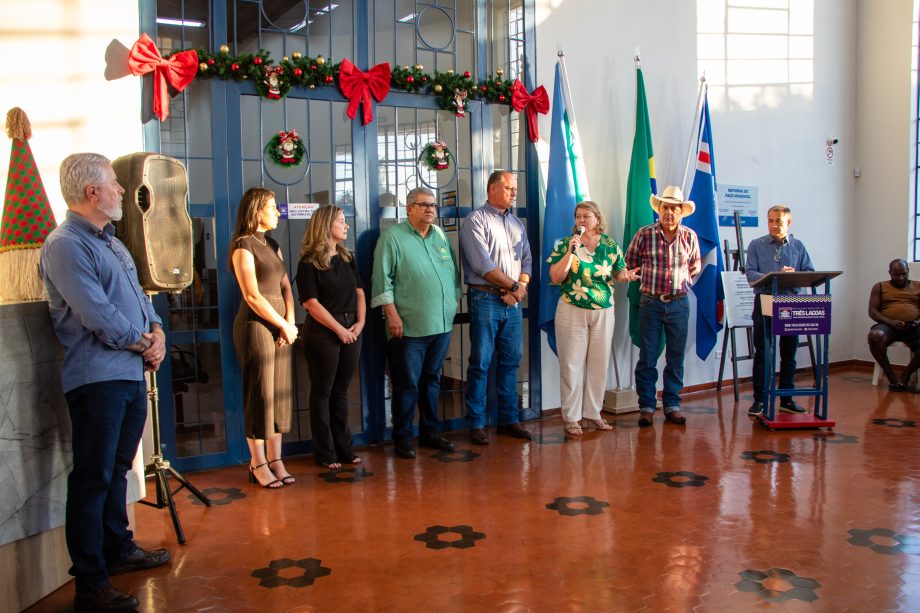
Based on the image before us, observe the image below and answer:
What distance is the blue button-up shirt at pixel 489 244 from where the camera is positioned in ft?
15.7

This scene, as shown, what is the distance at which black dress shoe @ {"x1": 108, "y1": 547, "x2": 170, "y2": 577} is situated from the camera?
297cm

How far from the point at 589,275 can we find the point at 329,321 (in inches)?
70.5

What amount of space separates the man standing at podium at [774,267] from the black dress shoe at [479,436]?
6.86ft

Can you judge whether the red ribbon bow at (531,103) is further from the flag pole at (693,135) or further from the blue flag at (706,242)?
the blue flag at (706,242)

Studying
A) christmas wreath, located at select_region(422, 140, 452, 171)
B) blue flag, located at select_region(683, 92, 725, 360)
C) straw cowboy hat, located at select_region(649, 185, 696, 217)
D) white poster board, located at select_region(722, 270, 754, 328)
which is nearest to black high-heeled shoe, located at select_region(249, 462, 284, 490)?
christmas wreath, located at select_region(422, 140, 452, 171)

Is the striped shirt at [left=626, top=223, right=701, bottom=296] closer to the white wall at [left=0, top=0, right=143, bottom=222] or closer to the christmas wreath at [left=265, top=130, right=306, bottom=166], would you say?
the christmas wreath at [left=265, top=130, right=306, bottom=166]

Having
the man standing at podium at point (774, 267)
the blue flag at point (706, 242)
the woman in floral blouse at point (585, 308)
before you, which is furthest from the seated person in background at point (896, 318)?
the woman in floral blouse at point (585, 308)

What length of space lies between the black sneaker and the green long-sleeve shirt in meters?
2.79

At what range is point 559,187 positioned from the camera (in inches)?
211

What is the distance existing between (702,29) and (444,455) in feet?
14.1

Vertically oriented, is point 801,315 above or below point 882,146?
below

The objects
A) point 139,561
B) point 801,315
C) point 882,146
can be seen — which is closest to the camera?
point 139,561

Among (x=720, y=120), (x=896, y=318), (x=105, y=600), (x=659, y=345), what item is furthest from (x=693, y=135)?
(x=105, y=600)

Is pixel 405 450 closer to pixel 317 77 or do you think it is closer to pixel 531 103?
pixel 317 77
